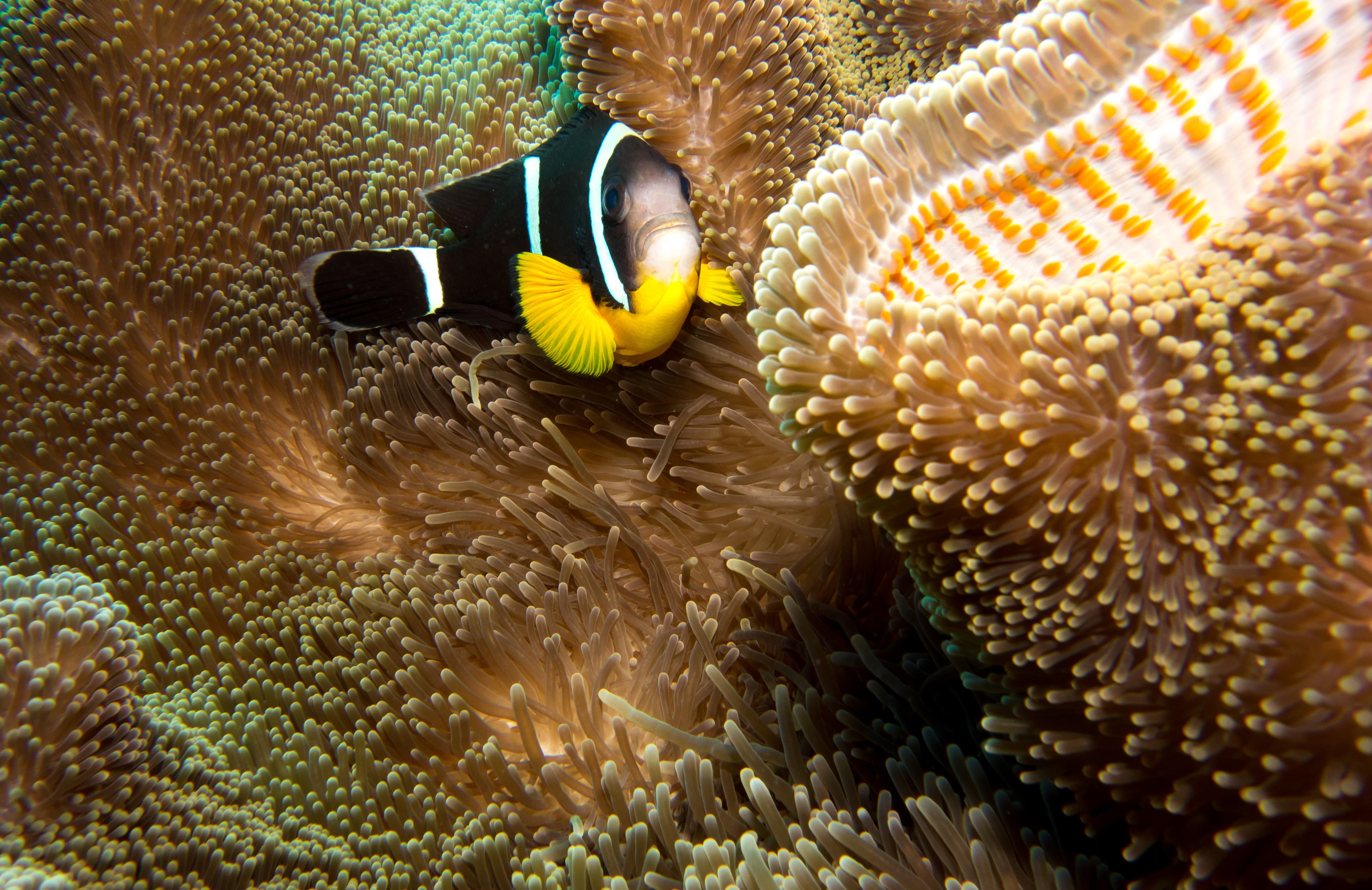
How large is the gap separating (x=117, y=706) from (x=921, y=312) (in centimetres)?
139

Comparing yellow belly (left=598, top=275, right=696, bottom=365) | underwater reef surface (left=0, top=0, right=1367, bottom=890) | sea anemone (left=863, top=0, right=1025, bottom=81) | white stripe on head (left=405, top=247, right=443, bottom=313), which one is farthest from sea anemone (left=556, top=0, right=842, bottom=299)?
A: sea anemone (left=863, top=0, right=1025, bottom=81)

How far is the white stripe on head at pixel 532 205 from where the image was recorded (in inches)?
67.1

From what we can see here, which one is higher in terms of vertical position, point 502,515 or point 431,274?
point 431,274

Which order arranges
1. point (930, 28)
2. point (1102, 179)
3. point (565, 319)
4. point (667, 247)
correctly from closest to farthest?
point (1102, 179) < point (667, 247) < point (565, 319) < point (930, 28)

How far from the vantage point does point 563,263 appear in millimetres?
1668

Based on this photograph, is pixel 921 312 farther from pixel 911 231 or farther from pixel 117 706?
pixel 117 706

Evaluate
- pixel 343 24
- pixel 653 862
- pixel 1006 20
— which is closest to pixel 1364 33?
pixel 653 862

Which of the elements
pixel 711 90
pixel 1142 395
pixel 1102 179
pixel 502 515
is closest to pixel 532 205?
pixel 711 90

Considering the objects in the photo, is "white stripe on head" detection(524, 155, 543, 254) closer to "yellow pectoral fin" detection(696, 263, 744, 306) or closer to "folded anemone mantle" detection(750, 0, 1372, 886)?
"yellow pectoral fin" detection(696, 263, 744, 306)

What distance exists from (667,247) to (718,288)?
24 centimetres

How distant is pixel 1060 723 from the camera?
3.01 feet

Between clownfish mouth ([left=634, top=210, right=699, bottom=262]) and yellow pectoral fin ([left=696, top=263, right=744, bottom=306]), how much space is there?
0.17 m

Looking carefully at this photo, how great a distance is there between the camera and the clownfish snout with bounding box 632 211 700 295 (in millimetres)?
1476

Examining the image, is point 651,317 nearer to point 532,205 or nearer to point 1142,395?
point 532,205
